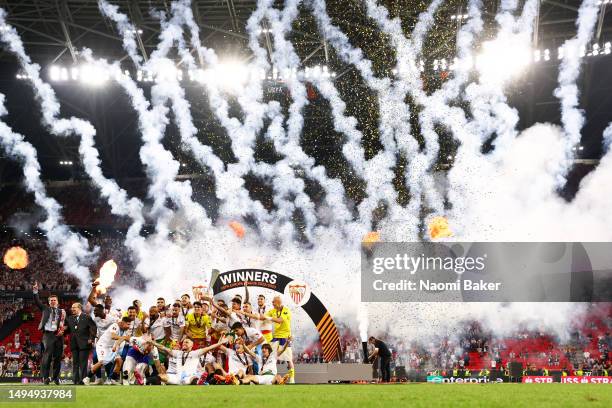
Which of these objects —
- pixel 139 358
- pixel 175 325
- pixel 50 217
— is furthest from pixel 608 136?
pixel 50 217

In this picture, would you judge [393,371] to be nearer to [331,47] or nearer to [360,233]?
[360,233]

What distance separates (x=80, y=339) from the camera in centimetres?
1430

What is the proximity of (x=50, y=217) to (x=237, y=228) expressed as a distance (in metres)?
12.4

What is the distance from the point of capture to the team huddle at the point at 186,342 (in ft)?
46.1

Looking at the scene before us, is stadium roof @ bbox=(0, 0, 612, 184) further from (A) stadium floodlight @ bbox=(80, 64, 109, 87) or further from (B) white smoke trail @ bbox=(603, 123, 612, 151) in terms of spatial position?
(A) stadium floodlight @ bbox=(80, 64, 109, 87)

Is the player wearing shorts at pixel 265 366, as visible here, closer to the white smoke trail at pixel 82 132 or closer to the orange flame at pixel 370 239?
the orange flame at pixel 370 239

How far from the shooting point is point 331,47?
29.8m

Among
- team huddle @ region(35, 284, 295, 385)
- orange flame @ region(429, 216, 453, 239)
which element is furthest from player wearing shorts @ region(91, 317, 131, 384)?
orange flame @ region(429, 216, 453, 239)

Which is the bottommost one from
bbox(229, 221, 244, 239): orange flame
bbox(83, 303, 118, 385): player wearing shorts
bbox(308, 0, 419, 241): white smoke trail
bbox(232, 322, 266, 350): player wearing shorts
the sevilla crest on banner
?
bbox(232, 322, 266, 350): player wearing shorts

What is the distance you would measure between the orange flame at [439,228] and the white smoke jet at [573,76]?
7390 mm

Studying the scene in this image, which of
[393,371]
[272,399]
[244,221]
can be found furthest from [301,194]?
[272,399]

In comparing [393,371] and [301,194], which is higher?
[301,194]

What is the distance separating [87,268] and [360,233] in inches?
600

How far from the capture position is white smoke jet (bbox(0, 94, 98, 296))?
37.6 meters
